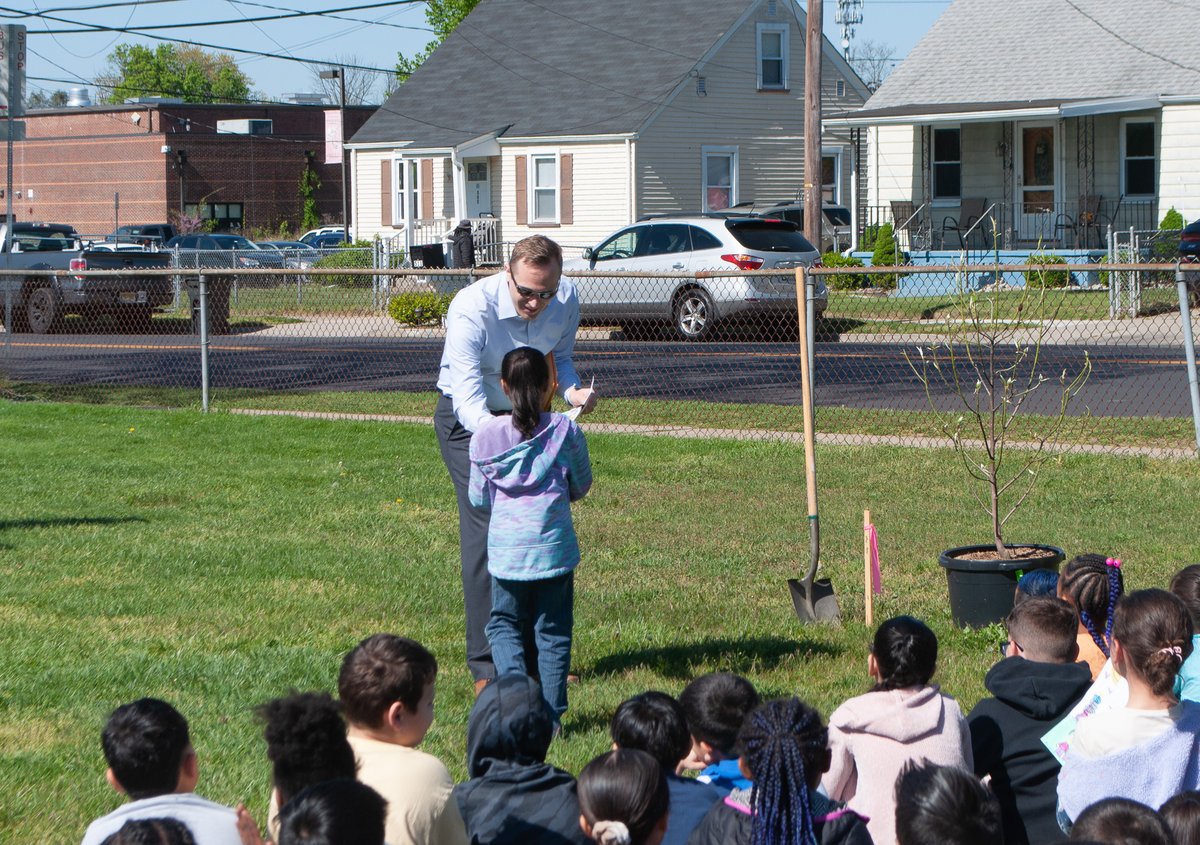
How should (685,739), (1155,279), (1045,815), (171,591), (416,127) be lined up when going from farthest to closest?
(416,127), (1155,279), (171,591), (1045,815), (685,739)

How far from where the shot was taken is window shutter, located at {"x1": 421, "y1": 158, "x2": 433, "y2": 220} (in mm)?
37719

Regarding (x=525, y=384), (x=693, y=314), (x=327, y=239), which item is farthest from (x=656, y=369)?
(x=327, y=239)

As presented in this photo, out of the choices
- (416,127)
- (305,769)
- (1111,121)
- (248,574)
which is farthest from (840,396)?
(416,127)

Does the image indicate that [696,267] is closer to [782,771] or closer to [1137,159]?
[1137,159]

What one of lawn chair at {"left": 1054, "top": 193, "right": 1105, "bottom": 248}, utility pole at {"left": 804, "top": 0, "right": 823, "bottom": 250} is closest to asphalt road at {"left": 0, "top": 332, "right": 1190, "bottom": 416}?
utility pole at {"left": 804, "top": 0, "right": 823, "bottom": 250}

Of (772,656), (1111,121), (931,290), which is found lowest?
(772,656)

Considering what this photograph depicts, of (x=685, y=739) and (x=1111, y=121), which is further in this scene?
(x=1111, y=121)

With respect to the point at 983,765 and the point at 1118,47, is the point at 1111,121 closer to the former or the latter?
the point at 1118,47

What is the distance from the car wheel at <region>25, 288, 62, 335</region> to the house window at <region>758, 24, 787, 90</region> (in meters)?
19.5

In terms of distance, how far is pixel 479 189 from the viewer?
36.8 m

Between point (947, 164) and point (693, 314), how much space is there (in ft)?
42.8

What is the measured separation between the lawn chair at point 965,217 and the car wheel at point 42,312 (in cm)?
1754

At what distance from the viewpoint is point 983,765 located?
13.4ft

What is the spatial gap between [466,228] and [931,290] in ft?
34.5
